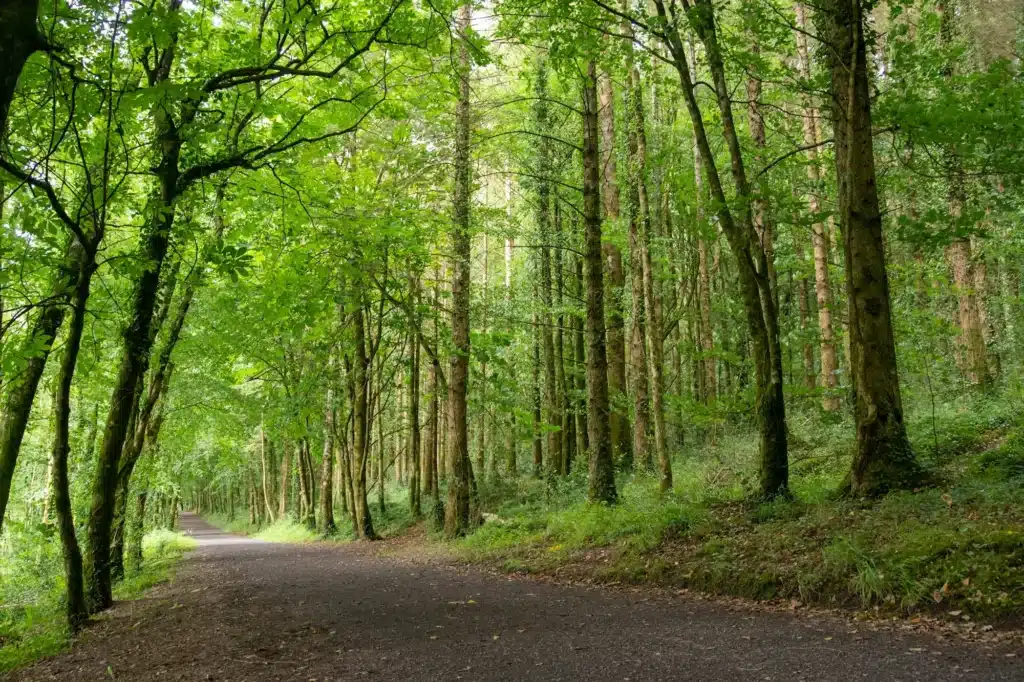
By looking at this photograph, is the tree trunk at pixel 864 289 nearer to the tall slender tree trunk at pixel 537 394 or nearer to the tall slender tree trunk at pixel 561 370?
the tall slender tree trunk at pixel 561 370

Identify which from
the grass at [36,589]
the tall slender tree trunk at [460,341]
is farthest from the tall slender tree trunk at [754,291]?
the grass at [36,589]

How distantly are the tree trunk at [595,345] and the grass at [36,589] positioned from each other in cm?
801

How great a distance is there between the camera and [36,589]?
45.5ft

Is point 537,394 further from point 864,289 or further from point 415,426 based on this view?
point 864,289

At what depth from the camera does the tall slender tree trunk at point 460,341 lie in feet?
47.2

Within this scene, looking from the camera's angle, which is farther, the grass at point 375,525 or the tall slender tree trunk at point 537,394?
the tall slender tree trunk at point 537,394

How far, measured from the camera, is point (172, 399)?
18969 mm

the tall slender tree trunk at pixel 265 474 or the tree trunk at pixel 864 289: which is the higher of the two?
the tree trunk at pixel 864 289

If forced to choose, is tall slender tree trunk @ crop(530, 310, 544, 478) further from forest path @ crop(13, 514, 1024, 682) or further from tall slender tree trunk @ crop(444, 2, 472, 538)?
forest path @ crop(13, 514, 1024, 682)

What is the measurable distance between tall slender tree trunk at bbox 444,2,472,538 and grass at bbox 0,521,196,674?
598 centimetres

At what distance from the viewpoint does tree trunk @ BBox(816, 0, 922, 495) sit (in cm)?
752

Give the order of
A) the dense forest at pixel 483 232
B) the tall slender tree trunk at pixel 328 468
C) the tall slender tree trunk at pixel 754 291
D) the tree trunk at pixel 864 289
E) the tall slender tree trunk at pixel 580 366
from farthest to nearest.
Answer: the tall slender tree trunk at pixel 328 468, the tall slender tree trunk at pixel 580 366, the tall slender tree trunk at pixel 754 291, the tree trunk at pixel 864 289, the dense forest at pixel 483 232

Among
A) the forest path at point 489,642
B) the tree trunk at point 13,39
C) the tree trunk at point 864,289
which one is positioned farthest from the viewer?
the tree trunk at point 864,289

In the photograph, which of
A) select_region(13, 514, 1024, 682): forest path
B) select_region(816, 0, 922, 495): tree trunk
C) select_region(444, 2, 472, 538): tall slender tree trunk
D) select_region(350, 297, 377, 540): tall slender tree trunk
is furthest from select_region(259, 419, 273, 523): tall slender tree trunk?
select_region(816, 0, 922, 495): tree trunk
